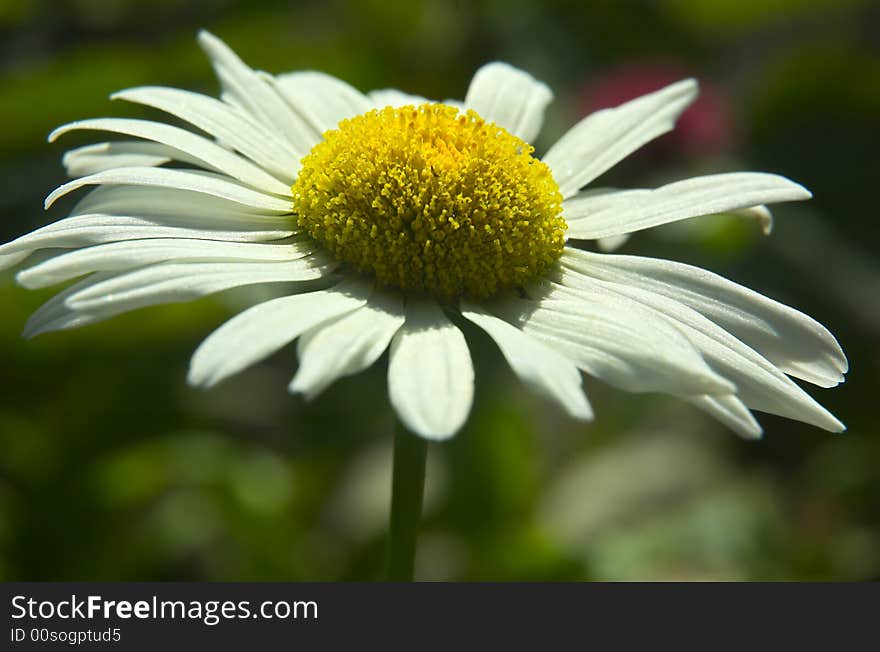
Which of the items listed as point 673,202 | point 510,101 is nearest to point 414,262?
point 673,202

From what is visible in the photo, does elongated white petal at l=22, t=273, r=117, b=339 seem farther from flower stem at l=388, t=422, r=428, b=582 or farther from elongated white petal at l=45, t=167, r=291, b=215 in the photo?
flower stem at l=388, t=422, r=428, b=582

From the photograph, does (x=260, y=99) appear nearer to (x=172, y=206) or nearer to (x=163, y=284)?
(x=172, y=206)

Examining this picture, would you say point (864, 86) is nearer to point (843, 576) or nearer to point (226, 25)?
point (843, 576)

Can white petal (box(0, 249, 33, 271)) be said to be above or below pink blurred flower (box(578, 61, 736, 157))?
below

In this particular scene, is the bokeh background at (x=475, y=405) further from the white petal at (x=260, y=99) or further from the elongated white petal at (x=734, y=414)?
the elongated white petal at (x=734, y=414)

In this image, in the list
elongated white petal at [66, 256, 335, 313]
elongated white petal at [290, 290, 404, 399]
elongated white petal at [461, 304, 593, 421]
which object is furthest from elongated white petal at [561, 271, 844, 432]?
elongated white petal at [66, 256, 335, 313]

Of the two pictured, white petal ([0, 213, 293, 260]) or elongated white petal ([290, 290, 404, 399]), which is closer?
elongated white petal ([290, 290, 404, 399])
